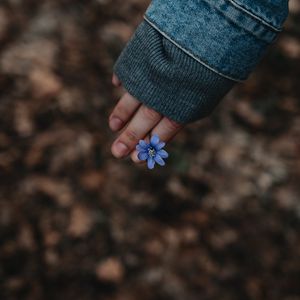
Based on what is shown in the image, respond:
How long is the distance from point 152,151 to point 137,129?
120 mm

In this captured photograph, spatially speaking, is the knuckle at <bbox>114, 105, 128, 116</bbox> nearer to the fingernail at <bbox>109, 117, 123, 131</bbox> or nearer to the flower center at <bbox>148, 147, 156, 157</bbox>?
the fingernail at <bbox>109, 117, 123, 131</bbox>

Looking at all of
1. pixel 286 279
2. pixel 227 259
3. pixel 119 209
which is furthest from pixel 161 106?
pixel 286 279

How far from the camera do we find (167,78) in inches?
61.6

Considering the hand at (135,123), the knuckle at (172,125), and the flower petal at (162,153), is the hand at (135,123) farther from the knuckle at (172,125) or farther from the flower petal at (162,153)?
the flower petal at (162,153)

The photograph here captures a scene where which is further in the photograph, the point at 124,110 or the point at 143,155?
the point at 124,110

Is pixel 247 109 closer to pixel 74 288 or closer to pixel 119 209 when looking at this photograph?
pixel 119 209

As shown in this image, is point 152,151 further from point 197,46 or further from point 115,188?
point 115,188

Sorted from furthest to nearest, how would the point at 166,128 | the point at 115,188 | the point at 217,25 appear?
the point at 115,188, the point at 166,128, the point at 217,25

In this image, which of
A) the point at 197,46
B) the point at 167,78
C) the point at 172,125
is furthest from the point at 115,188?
the point at 197,46

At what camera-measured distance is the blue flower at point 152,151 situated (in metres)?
1.62

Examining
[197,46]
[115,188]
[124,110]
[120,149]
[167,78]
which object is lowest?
[115,188]

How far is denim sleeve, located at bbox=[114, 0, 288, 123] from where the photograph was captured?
1.49m

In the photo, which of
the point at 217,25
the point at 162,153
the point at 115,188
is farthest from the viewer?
the point at 115,188

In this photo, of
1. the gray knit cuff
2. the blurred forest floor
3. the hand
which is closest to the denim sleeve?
the gray knit cuff
